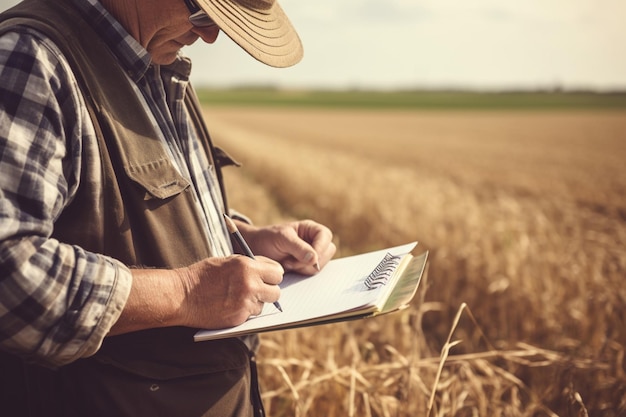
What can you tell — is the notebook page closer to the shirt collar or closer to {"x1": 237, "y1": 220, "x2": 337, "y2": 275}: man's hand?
{"x1": 237, "y1": 220, "x2": 337, "y2": 275}: man's hand

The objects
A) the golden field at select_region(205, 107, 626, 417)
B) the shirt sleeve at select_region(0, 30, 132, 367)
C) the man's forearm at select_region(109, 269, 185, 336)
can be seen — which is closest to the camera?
the shirt sleeve at select_region(0, 30, 132, 367)

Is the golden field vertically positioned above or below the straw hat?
below

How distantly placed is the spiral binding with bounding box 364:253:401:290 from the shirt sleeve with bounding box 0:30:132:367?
2.07 ft

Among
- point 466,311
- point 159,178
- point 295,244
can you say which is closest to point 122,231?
point 159,178

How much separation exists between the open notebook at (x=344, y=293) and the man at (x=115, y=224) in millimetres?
64

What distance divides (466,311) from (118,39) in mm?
1884

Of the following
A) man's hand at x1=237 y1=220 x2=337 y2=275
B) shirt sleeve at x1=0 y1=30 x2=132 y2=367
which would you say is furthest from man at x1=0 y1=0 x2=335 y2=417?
man's hand at x1=237 y1=220 x2=337 y2=275

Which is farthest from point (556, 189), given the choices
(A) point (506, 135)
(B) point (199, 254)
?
(A) point (506, 135)

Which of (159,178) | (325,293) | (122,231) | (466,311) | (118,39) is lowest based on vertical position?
(466,311)

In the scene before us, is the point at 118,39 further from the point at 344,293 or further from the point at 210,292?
the point at 344,293

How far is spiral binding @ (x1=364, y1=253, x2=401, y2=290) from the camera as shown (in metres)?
1.47

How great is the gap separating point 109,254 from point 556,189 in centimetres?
1324

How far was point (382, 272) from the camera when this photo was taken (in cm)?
155

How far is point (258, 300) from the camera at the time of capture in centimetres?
138
